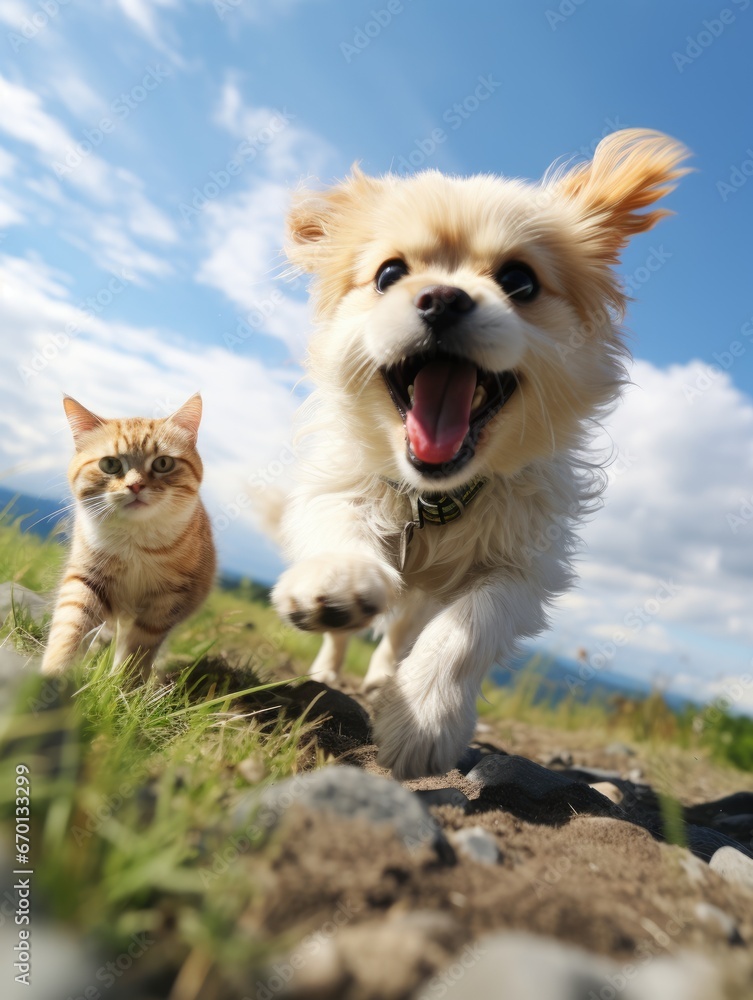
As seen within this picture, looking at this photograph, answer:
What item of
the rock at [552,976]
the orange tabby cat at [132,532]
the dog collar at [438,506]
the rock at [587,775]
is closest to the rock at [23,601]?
the orange tabby cat at [132,532]

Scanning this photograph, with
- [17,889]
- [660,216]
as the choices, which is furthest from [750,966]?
[660,216]

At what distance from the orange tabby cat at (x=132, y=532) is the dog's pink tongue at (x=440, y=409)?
1.09 meters

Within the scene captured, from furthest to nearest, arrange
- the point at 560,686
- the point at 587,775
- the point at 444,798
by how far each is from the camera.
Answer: the point at 560,686, the point at 587,775, the point at 444,798

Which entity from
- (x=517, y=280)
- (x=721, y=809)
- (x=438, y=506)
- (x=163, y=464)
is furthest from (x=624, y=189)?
(x=721, y=809)

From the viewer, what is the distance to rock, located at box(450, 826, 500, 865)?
142cm

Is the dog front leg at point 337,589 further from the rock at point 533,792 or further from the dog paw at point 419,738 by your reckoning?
the rock at point 533,792

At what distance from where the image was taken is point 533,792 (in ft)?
7.20

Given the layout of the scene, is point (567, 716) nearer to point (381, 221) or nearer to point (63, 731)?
point (381, 221)

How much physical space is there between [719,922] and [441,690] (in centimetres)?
106

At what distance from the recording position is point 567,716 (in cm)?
657

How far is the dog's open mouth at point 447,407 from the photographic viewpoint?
8.26 feet

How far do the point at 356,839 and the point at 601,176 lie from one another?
2.97 metres

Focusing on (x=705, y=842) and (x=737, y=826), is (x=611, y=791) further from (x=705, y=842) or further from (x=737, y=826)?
(x=705, y=842)

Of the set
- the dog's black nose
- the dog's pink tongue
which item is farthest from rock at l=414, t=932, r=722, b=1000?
the dog's black nose
